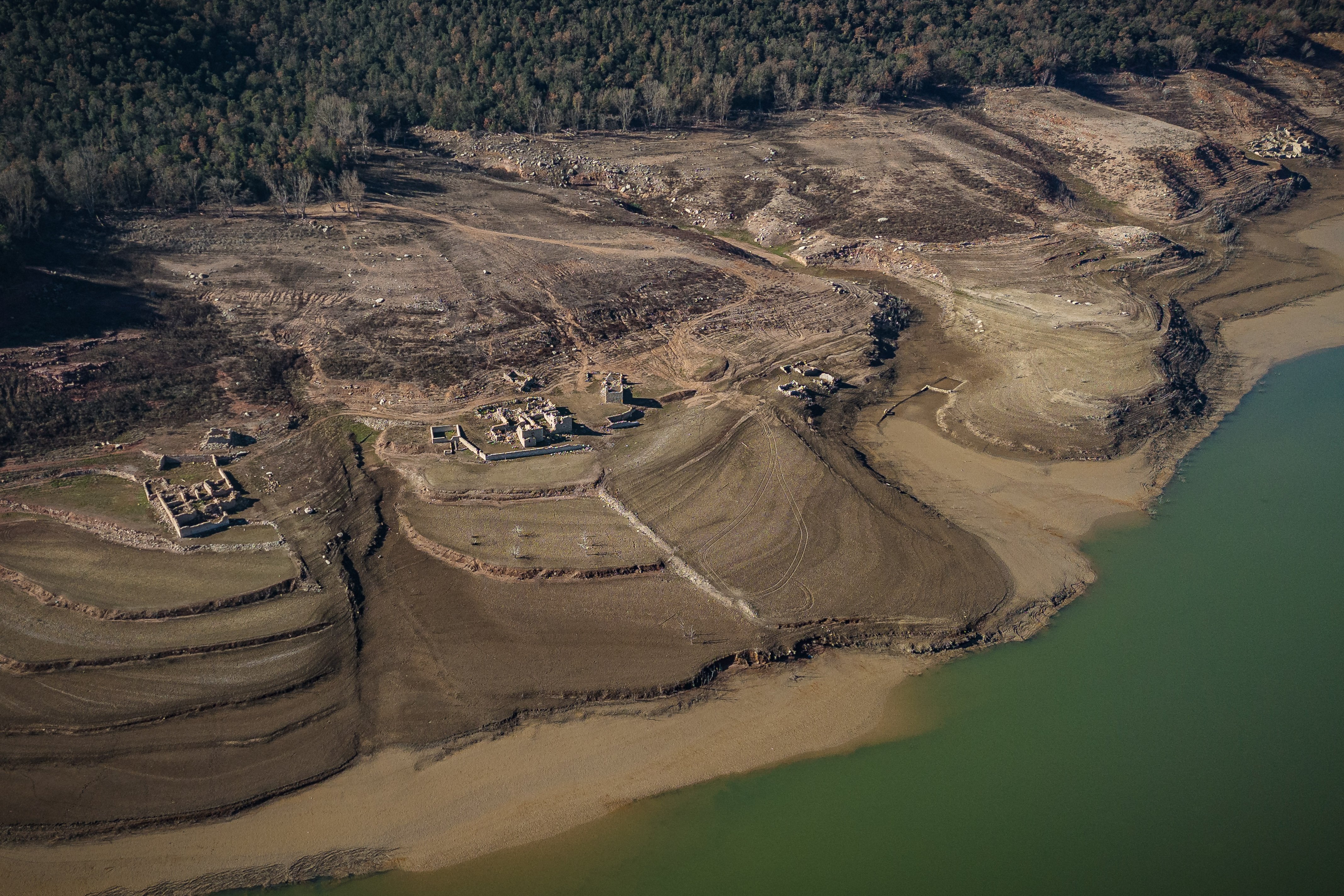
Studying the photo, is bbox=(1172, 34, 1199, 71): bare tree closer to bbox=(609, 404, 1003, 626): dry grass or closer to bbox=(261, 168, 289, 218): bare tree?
bbox=(609, 404, 1003, 626): dry grass

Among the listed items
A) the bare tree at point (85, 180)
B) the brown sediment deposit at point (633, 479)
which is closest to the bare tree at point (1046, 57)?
the brown sediment deposit at point (633, 479)

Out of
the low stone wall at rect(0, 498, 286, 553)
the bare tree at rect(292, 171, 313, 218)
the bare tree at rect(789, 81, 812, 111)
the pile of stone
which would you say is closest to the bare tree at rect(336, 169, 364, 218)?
the bare tree at rect(292, 171, 313, 218)

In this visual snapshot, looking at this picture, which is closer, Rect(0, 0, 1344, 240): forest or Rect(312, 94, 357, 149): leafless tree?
Rect(0, 0, 1344, 240): forest

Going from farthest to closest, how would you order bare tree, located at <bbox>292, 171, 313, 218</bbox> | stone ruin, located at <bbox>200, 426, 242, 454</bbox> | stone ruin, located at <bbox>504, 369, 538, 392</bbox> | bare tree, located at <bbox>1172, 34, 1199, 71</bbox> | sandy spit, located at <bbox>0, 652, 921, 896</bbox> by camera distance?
bare tree, located at <bbox>1172, 34, 1199, 71</bbox> < bare tree, located at <bbox>292, 171, 313, 218</bbox> < stone ruin, located at <bbox>504, 369, 538, 392</bbox> < stone ruin, located at <bbox>200, 426, 242, 454</bbox> < sandy spit, located at <bbox>0, 652, 921, 896</bbox>

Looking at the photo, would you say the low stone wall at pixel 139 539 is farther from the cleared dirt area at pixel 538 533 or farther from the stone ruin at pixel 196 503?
the cleared dirt area at pixel 538 533

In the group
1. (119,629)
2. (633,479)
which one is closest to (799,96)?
(633,479)

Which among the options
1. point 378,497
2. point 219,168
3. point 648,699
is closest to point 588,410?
point 378,497
